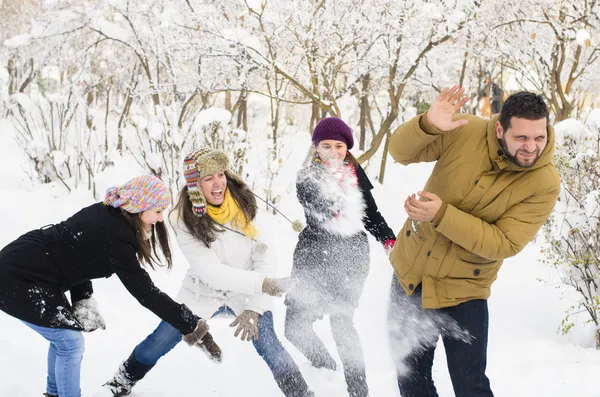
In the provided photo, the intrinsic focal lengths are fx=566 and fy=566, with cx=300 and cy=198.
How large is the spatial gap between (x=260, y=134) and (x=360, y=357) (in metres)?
13.0

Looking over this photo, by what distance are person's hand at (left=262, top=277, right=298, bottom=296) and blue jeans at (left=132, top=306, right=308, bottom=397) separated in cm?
18

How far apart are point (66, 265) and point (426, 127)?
1.83 meters

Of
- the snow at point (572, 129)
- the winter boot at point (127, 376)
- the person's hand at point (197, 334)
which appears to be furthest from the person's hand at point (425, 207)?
the snow at point (572, 129)

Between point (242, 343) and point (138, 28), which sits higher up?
point (138, 28)

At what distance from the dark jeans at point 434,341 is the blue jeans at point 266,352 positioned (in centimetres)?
57

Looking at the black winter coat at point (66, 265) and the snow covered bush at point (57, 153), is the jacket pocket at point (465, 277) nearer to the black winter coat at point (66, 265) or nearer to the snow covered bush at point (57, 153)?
the black winter coat at point (66, 265)

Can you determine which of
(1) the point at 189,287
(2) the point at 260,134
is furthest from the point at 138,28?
(1) the point at 189,287

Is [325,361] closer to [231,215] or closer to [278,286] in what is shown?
[278,286]

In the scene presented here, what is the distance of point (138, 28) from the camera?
9.76 m

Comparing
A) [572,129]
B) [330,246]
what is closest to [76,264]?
[330,246]

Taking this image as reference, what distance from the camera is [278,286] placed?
10.1ft

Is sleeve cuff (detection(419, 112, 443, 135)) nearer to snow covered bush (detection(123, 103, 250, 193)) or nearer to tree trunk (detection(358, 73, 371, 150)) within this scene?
snow covered bush (detection(123, 103, 250, 193))

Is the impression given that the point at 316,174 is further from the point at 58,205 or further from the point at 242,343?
the point at 58,205

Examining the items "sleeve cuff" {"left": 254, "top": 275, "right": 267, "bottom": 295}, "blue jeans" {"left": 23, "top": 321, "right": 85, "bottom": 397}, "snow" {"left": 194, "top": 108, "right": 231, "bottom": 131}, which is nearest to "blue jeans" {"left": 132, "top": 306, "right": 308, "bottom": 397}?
"sleeve cuff" {"left": 254, "top": 275, "right": 267, "bottom": 295}
